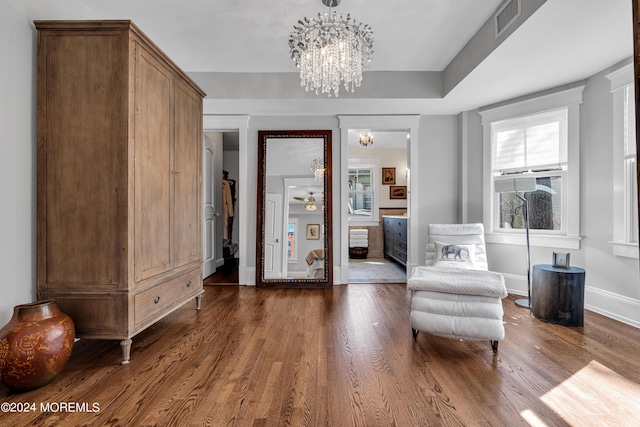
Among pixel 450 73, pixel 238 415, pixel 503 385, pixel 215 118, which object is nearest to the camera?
pixel 238 415

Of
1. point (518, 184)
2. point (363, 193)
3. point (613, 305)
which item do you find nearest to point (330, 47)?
point (518, 184)

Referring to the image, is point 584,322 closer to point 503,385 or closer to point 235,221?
point 503,385

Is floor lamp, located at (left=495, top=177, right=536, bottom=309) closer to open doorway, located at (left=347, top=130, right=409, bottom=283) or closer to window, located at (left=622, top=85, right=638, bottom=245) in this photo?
window, located at (left=622, top=85, right=638, bottom=245)

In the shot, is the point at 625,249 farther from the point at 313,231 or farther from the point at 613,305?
the point at 313,231

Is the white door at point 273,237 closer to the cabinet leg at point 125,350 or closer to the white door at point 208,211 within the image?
the white door at point 208,211

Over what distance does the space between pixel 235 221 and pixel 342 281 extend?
3035 mm

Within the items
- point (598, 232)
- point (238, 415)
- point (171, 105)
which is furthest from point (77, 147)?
point (598, 232)

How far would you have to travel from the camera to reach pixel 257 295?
3807 mm

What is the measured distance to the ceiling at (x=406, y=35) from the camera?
7.38ft

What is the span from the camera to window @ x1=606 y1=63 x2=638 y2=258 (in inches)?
109

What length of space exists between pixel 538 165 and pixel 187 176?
385 cm

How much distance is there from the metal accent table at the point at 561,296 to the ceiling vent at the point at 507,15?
215 cm

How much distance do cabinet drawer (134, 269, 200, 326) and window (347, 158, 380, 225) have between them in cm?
456

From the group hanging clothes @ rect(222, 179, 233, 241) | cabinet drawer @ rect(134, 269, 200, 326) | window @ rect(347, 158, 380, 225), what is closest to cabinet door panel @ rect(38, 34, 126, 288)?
cabinet drawer @ rect(134, 269, 200, 326)
